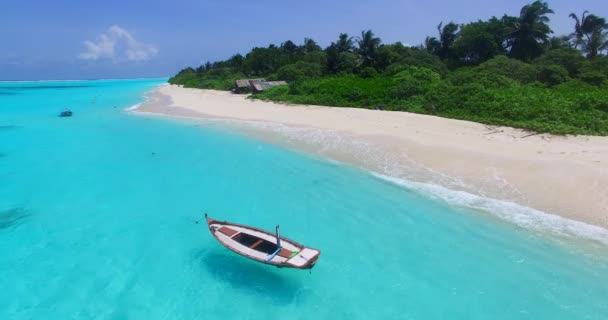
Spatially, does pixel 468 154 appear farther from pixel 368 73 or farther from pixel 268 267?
pixel 368 73

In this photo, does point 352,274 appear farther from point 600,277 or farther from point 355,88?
point 355,88

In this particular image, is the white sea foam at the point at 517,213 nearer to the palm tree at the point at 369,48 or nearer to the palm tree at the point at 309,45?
the palm tree at the point at 369,48

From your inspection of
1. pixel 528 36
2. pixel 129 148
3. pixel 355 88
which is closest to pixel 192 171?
pixel 129 148

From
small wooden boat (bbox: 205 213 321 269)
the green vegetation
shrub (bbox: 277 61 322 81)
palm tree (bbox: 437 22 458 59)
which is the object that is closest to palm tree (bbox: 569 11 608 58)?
the green vegetation

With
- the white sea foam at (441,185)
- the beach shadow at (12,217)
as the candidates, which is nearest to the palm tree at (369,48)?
the white sea foam at (441,185)

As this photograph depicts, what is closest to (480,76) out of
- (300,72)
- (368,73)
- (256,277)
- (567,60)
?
(567,60)

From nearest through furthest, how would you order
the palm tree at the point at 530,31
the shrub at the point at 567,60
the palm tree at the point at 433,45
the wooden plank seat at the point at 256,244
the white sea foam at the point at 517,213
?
the wooden plank seat at the point at 256,244 → the white sea foam at the point at 517,213 → the shrub at the point at 567,60 → the palm tree at the point at 530,31 → the palm tree at the point at 433,45

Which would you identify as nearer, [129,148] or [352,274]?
[352,274]
